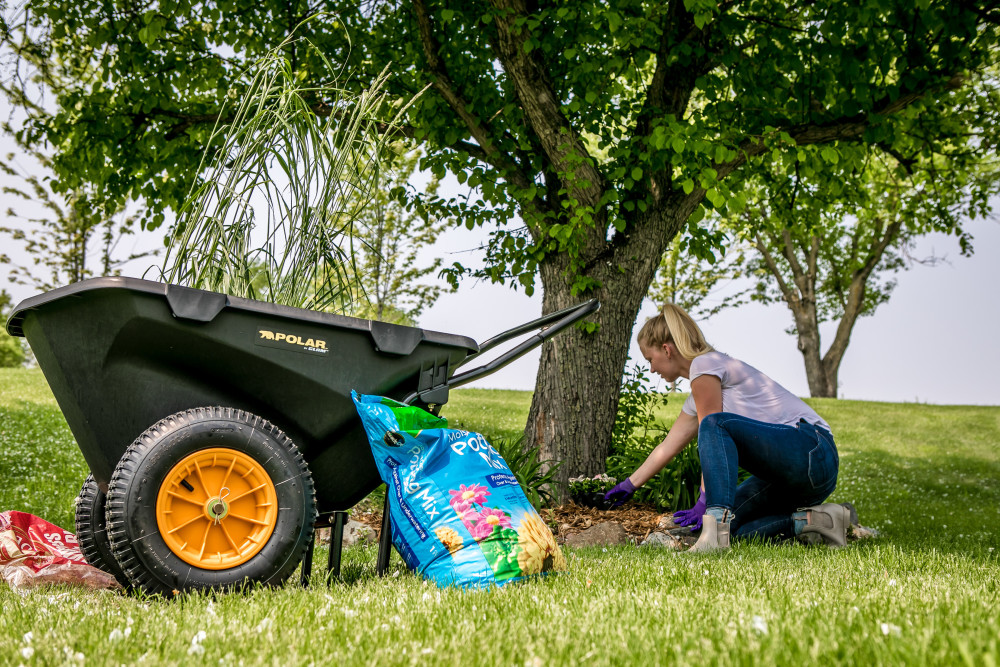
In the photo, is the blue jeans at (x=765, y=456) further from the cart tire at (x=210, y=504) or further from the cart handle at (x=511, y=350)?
the cart tire at (x=210, y=504)

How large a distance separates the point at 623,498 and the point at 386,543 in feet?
5.21

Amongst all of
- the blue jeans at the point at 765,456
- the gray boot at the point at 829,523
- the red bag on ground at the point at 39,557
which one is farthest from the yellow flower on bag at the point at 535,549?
the gray boot at the point at 829,523

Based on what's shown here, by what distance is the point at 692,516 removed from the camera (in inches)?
169

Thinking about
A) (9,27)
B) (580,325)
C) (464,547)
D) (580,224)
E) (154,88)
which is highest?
(9,27)

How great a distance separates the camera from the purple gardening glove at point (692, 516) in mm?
4109

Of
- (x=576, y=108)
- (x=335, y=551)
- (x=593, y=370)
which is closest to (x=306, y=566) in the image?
(x=335, y=551)

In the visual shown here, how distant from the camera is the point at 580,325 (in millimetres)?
5543

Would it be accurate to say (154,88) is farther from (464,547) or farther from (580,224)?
(464,547)

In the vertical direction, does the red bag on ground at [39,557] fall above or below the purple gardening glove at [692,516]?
below

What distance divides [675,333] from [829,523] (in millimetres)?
1272

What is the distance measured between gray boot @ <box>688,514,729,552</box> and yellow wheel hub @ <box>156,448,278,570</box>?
6.67ft

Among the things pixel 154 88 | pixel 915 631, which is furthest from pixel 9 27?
pixel 915 631

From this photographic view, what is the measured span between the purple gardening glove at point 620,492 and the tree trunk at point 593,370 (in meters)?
1.64

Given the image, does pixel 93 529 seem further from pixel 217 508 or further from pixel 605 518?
pixel 605 518
